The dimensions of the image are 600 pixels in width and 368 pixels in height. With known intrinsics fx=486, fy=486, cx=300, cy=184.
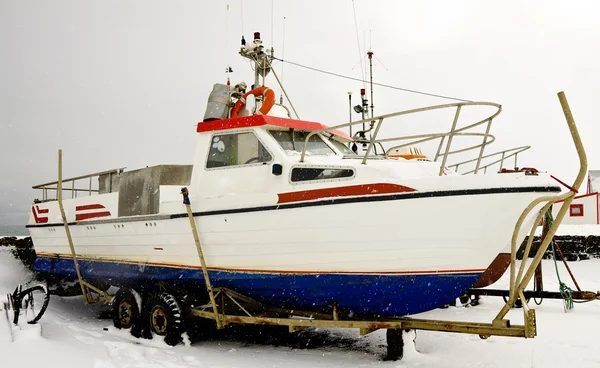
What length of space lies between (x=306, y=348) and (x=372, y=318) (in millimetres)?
1228

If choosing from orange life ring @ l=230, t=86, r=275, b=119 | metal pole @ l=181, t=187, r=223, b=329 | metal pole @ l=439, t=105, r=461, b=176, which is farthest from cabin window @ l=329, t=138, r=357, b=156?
metal pole @ l=181, t=187, r=223, b=329

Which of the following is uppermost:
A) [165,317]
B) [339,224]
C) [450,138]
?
[450,138]

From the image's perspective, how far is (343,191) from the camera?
15.1ft

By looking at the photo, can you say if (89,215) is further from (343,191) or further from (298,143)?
(343,191)

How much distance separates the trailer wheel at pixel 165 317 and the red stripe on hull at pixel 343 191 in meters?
2.00

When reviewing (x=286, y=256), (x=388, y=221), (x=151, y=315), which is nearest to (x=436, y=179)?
(x=388, y=221)

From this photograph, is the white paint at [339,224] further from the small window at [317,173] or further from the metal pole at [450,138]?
the metal pole at [450,138]

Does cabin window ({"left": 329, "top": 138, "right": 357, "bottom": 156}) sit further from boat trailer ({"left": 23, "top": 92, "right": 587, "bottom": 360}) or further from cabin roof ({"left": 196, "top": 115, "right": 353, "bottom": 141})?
boat trailer ({"left": 23, "top": 92, "right": 587, "bottom": 360})

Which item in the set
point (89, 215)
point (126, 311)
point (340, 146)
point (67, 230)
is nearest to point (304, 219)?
point (340, 146)

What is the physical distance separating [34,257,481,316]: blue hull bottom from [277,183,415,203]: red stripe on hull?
77cm

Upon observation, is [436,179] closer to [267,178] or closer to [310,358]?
[267,178]

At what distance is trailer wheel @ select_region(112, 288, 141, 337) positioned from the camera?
6.25 metres

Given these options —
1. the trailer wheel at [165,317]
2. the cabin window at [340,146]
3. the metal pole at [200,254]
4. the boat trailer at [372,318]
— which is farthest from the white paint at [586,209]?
the trailer wheel at [165,317]

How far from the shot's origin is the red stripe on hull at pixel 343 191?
4.39 meters
